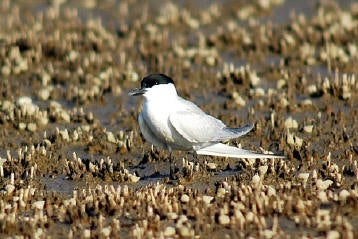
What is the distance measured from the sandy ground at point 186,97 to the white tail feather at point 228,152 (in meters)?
0.19

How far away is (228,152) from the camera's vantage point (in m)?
9.69

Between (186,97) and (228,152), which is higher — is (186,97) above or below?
above

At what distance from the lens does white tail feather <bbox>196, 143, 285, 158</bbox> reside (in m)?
9.50

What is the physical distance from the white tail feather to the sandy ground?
0.63 ft

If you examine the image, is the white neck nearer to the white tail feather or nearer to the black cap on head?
the black cap on head

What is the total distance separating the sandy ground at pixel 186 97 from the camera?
8.08 meters

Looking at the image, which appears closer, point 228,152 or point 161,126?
point 161,126

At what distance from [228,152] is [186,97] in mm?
4264

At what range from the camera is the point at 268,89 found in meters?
13.8

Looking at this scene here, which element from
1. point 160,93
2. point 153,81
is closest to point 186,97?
point 153,81

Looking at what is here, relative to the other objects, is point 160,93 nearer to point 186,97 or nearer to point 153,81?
point 153,81

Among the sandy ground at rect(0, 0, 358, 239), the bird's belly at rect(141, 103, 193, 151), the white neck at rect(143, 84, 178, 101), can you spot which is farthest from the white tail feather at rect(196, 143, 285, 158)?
the white neck at rect(143, 84, 178, 101)

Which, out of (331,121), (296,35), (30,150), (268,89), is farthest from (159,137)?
(296,35)

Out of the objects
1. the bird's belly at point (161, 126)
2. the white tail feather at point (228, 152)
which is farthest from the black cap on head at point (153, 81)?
the white tail feather at point (228, 152)
